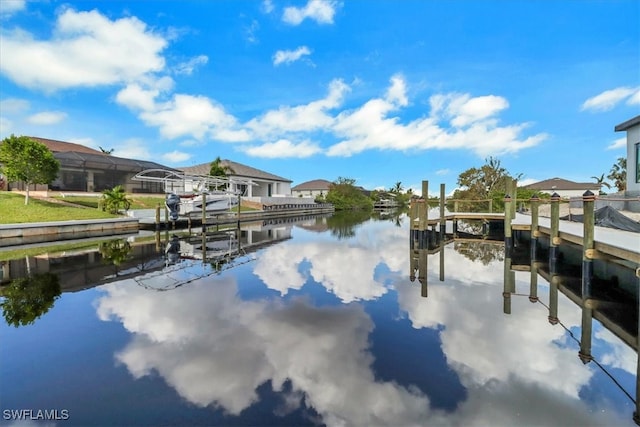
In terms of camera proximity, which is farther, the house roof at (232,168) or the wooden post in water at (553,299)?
the house roof at (232,168)

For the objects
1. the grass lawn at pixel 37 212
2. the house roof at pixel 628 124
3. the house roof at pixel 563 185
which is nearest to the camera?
the house roof at pixel 628 124

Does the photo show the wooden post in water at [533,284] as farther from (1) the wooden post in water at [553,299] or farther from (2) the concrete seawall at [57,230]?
(2) the concrete seawall at [57,230]

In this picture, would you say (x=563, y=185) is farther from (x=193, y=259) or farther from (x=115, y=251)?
(x=115, y=251)

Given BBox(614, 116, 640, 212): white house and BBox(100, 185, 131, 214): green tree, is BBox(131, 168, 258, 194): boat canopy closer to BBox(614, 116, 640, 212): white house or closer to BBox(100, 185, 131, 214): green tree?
BBox(100, 185, 131, 214): green tree

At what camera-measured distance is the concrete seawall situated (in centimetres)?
1217

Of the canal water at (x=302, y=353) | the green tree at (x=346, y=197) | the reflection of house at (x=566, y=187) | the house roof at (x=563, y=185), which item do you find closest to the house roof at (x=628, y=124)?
the canal water at (x=302, y=353)

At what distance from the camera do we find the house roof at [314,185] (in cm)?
6391

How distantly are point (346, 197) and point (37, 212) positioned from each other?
3859cm

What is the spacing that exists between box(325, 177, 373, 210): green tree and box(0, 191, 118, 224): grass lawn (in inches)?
1298

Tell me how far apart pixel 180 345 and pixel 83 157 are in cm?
2689

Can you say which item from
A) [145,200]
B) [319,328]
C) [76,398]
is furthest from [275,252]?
[145,200]

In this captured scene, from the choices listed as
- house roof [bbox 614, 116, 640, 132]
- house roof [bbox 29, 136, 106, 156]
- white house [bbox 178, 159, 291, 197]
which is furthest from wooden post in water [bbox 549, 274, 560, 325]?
house roof [bbox 29, 136, 106, 156]

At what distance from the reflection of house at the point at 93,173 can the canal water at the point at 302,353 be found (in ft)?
66.1

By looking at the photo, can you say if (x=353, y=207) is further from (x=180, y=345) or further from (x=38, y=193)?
(x=180, y=345)
